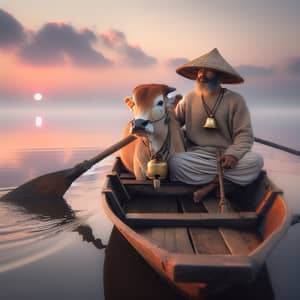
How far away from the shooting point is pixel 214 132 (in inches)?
172

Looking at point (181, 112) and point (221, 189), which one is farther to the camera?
point (181, 112)

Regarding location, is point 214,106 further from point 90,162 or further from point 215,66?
point 90,162

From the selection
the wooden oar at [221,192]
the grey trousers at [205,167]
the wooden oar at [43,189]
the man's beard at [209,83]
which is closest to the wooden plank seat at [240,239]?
the wooden oar at [221,192]

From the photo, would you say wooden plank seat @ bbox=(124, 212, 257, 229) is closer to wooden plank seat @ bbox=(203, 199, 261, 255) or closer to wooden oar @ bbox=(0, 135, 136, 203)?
wooden plank seat @ bbox=(203, 199, 261, 255)

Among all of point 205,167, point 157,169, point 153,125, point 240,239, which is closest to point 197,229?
point 240,239

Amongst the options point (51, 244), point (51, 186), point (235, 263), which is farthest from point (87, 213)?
point (235, 263)

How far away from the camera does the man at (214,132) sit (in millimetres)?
4176

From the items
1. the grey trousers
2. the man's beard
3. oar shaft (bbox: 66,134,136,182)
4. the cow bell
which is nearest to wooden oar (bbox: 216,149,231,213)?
the grey trousers

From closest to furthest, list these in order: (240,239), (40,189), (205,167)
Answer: (240,239) < (205,167) < (40,189)

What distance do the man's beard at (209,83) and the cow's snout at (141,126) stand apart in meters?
0.95

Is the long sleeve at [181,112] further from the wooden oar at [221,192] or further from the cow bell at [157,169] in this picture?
the cow bell at [157,169]

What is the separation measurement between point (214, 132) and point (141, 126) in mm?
1074

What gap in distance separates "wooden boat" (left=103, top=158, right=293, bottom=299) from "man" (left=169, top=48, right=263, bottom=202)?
0.21 meters

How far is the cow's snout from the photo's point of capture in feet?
12.1
